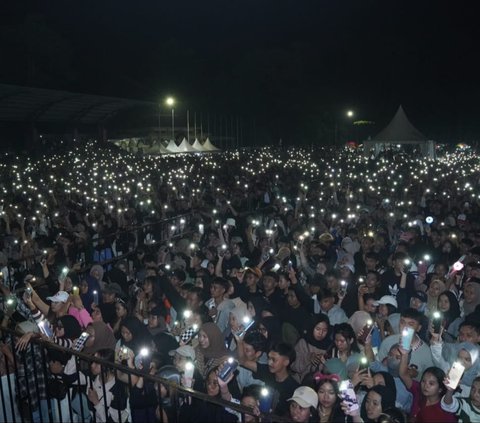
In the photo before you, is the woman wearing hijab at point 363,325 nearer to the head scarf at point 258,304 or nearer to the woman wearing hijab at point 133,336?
the head scarf at point 258,304

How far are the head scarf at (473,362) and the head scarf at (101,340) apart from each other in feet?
11.5

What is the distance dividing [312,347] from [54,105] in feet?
98.0

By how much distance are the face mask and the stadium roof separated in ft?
69.5

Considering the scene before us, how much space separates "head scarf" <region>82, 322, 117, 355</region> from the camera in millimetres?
5828

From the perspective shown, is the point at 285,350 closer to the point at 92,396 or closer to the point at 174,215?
the point at 92,396

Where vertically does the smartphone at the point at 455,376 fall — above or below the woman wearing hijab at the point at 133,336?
above

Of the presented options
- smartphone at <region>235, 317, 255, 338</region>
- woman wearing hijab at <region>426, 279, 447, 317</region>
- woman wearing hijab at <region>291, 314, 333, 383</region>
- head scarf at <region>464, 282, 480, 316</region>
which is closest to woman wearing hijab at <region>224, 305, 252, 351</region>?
smartphone at <region>235, 317, 255, 338</region>

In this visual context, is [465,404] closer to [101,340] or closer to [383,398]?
[383,398]

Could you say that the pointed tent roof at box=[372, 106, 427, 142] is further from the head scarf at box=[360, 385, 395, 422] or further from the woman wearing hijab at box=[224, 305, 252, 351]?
the head scarf at box=[360, 385, 395, 422]

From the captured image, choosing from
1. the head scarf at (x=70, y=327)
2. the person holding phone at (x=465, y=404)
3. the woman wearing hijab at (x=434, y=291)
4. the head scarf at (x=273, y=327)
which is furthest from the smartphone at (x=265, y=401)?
the woman wearing hijab at (x=434, y=291)

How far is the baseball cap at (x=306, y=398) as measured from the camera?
178 inches

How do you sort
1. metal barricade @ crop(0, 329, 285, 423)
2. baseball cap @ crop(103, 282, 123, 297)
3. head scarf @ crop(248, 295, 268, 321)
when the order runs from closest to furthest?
metal barricade @ crop(0, 329, 285, 423), head scarf @ crop(248, 295, 268, 321), baseball cap @ crop(103, 282, 123, 297)

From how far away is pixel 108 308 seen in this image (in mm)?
7277

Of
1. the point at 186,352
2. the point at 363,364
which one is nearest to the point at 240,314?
the point at 186,352
